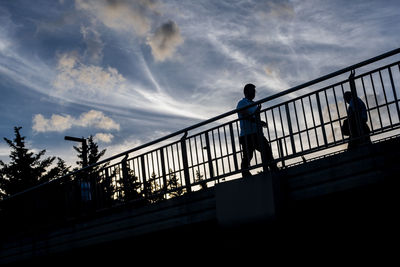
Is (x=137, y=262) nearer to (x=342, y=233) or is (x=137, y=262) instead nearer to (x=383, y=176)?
(x=342, y=233)

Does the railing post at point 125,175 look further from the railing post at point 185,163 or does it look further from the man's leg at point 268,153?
the man's leg at point 268,153

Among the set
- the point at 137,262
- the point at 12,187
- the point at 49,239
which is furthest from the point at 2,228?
the point at 12,187

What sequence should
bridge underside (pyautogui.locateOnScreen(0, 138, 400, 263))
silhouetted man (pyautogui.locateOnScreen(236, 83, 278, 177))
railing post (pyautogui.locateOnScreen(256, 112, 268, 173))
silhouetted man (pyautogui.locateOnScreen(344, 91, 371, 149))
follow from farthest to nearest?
silhouetted man (pyautogui.locateOnScreen(236, 83, 278, 177))
railing post (pyautogui.locateOnScreen(256, 112, 268, 173))
silhouetted man (pyautogui.locateOnScreen(344, 91, 371, 149))
bridge underside (pyautogui.locateOnScreen(0, 138, 400, 263))

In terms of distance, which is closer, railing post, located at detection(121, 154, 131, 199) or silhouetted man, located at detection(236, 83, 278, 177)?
silhouetted man, located at detection(236, 83, 278, 177)

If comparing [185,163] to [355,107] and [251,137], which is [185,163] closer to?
[251,137]

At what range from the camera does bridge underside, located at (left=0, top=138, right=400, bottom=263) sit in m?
5.84

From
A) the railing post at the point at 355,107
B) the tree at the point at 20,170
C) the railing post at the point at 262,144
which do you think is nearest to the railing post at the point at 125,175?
the railing post at the point at 262,144

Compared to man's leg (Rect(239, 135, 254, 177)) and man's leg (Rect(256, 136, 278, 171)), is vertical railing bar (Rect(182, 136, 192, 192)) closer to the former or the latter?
man's leg (Rect(239, 135, 254, 177))

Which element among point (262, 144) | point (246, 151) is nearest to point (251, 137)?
point (246, 151)

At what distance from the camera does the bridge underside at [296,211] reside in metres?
5.84

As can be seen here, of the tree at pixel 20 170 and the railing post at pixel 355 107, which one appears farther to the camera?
the tree at pixel 20 170

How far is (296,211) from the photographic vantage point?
21.7 feet

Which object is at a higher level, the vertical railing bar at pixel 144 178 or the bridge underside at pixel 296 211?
the vertical railing bar at pixel 144 178

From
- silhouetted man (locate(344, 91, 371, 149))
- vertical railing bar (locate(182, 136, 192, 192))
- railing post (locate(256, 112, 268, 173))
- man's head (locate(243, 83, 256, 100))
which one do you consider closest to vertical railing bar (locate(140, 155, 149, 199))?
vertical railing bar (locate(182, 136, 192, 192))
